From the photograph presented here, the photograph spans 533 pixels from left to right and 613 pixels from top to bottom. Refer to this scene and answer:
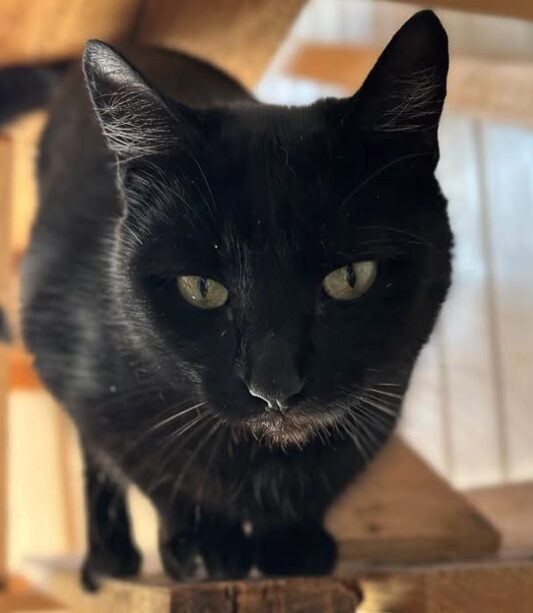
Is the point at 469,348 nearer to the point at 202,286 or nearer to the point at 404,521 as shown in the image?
the point at 404,521

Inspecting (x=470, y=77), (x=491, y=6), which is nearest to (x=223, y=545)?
(x=491, y=6)

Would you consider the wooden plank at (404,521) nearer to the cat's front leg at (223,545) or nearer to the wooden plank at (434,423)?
the cat's front leg at (223,545)

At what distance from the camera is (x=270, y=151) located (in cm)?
70

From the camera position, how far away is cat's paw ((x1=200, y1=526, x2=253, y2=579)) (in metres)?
0.85

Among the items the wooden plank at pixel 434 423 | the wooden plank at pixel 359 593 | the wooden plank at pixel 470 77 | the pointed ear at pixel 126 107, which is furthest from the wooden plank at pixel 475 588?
the wooden plank at pixel 434 423

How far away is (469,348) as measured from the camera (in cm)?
170

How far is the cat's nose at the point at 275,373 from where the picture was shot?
62 cm

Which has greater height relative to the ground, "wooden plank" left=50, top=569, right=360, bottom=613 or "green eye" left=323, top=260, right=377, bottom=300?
"green eye" left=323, top=260, right=377, bottom=300

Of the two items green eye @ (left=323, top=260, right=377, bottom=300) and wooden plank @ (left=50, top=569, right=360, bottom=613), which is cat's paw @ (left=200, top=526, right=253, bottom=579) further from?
green eye @ (left=323, top=260, right=377, bottom=300)

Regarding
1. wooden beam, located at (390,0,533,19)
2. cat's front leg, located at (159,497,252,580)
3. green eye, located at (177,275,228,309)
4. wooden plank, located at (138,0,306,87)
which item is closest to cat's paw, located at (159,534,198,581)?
cat's front leg, located at (159,497,252,580)

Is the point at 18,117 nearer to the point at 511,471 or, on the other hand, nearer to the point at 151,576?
the point at 151,576

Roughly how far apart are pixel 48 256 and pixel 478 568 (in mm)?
597

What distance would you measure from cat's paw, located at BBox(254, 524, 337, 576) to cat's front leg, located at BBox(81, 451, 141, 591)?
163 mm

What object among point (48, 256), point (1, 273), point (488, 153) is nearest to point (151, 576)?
point (48, 256)
